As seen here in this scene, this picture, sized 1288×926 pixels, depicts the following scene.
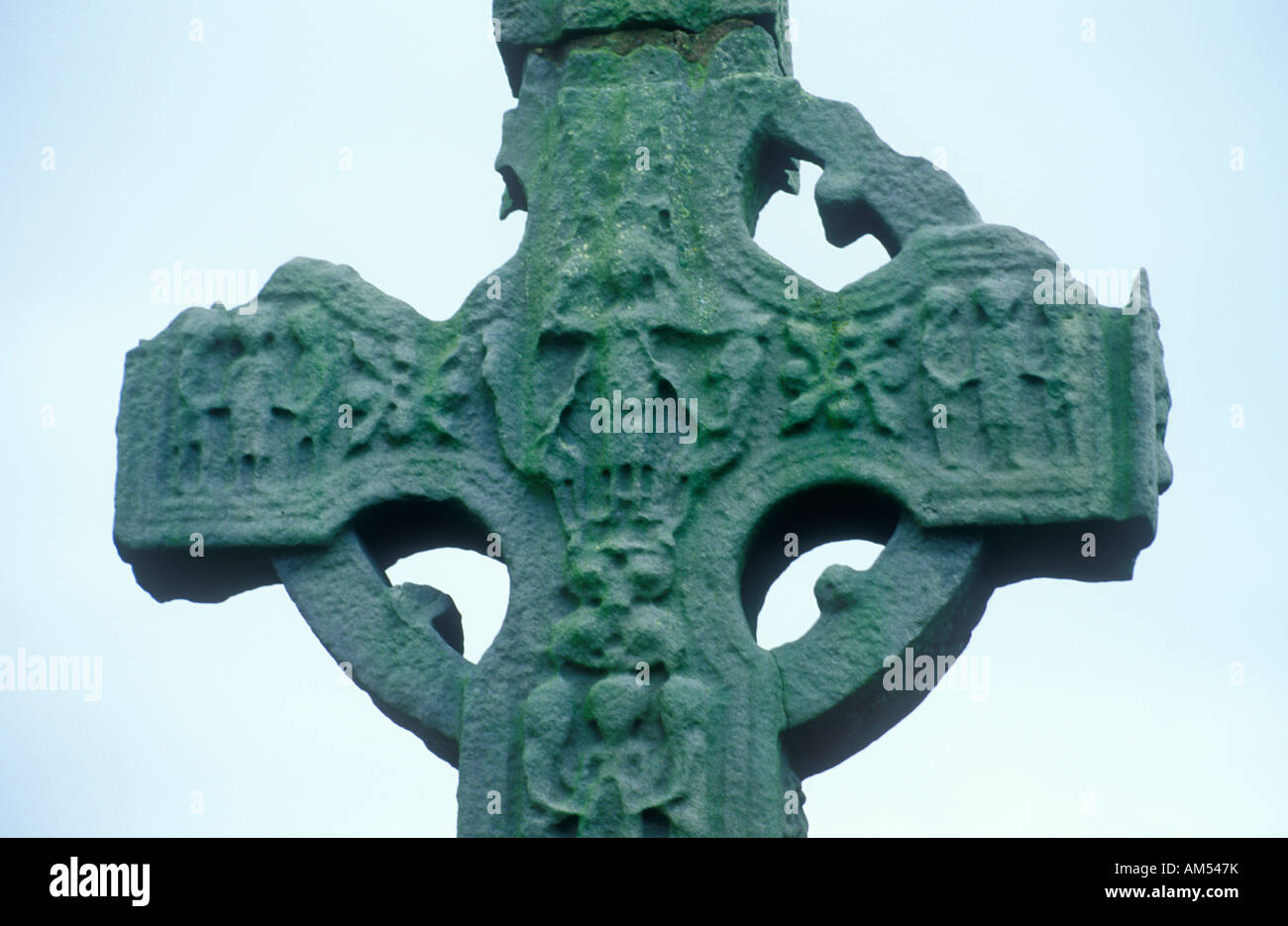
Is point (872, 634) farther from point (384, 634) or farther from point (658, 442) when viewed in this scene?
point (384, 634)

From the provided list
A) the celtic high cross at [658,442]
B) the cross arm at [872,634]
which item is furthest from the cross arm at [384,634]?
the cross arm at [872,634]

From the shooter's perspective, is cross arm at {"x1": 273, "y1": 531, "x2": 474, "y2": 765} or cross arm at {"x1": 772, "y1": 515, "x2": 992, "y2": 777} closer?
cross arm at {"x1": 772, "y1": 515, "x2": 992, "y2": 777}

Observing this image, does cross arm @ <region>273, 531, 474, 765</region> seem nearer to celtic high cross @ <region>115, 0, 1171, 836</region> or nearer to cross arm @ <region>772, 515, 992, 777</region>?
celtic high cross @ <region>115, 0, 1171, 836</region>

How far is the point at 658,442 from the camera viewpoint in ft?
16.1

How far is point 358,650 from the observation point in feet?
16.1

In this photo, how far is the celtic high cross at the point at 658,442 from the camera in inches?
184

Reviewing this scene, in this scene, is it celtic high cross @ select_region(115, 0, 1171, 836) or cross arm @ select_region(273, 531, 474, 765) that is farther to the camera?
cross arm @ select_region(273, 531, 474, 765)

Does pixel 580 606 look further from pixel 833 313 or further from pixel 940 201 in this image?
pixel 940 201

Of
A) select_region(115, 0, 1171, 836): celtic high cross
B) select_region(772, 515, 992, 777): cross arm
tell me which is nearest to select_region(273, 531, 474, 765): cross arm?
select_region(115, 0, 1171, 836): celtic high cross

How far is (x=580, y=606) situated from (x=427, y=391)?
77 cm

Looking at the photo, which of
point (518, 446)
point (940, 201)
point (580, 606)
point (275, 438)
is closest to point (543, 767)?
point (580, 606)

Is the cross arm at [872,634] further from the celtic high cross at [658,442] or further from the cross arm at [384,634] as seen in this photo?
the cross arm at [384,634]

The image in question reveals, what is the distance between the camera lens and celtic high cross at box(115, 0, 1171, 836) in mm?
4676

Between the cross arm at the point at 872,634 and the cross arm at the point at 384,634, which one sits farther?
the cross arm at the point at 384,634
